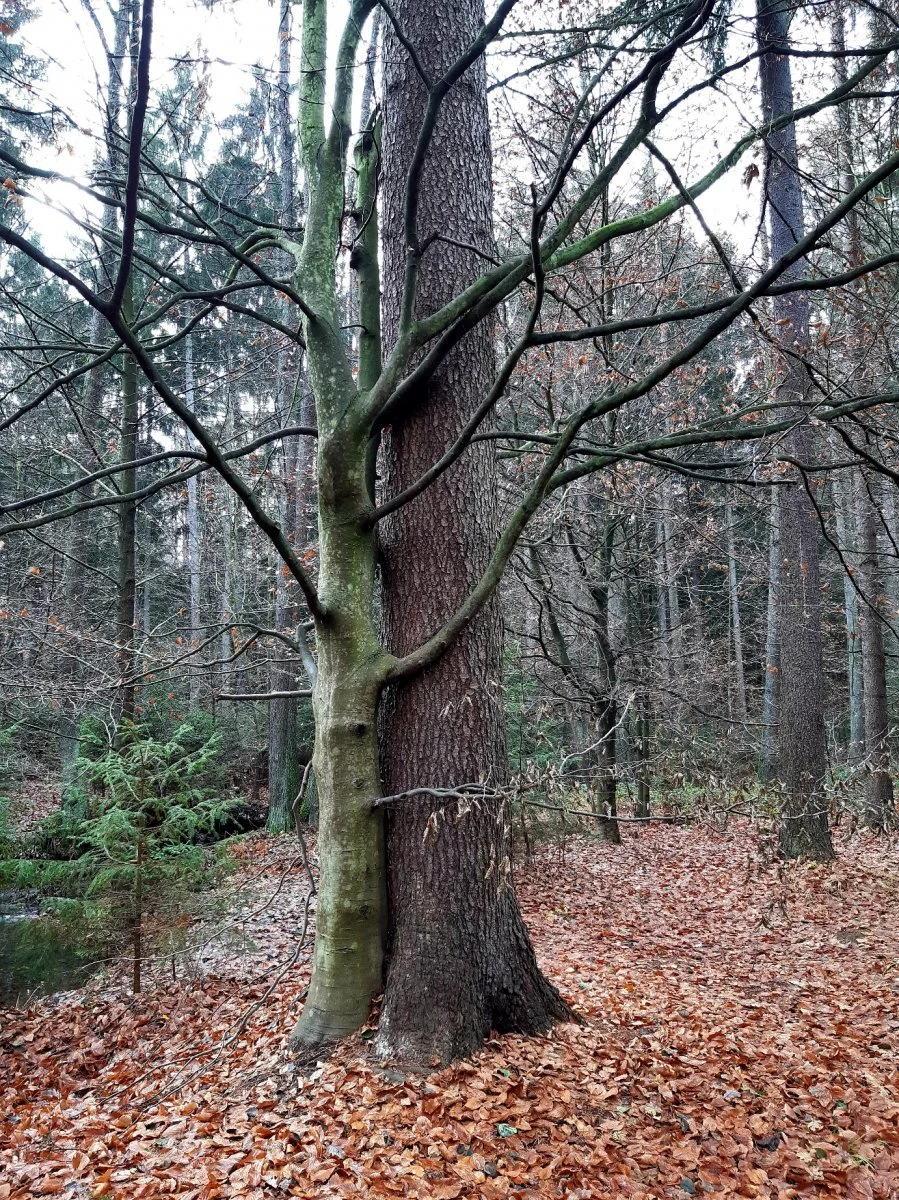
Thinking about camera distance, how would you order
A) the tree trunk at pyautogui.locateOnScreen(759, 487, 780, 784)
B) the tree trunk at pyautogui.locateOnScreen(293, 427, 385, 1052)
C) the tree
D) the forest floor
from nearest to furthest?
the forest floor → the tree → the tree trunk at pyautogui.locateOnScreen(293, 427, 385, 1052) → the tree trunk at pyautogui.locateOnScreen(759, 487, 780, 784)

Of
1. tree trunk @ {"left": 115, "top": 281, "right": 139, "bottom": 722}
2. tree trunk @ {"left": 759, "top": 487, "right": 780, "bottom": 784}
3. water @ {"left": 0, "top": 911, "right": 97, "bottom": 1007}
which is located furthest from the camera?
tree trunk @ {"left": 759, "top": 487, "right": 780, "bottom": 784}

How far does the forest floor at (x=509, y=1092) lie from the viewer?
2971 mm

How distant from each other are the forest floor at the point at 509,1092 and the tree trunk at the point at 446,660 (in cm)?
27

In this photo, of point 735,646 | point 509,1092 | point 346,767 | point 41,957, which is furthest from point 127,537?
point 735,646

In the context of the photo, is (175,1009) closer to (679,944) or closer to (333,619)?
(333,619)

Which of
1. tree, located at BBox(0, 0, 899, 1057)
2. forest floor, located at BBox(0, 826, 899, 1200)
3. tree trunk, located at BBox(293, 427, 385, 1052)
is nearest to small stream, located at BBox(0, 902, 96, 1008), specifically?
forest floor, located at BBox(0, 826, 899, 1200)

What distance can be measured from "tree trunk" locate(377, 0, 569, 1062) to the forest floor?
0.27m

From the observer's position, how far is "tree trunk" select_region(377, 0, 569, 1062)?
362 cm

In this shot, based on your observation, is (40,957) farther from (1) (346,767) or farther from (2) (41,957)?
(1) (346,767)

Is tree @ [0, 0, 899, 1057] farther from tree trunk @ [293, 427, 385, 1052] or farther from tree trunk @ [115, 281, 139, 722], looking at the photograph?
tree trunk @ [115, 281, 139, 722]

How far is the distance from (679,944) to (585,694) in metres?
4.03

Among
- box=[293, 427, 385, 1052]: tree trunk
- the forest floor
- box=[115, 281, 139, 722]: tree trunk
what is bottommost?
the forest floor

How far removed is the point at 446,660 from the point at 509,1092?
201 cm

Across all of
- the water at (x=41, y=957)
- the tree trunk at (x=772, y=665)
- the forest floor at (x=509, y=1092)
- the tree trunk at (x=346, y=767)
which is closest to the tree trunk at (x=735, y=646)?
the tree trunk at (x=772, y=665)
